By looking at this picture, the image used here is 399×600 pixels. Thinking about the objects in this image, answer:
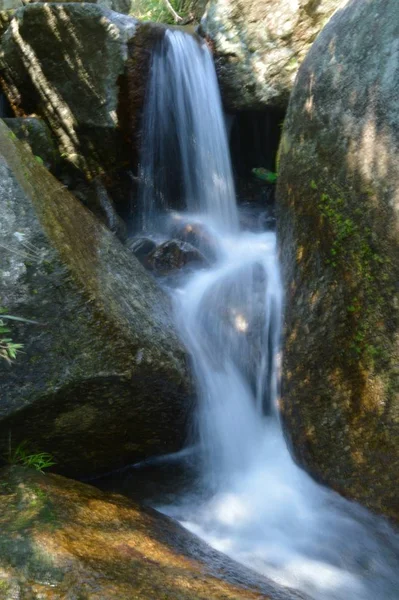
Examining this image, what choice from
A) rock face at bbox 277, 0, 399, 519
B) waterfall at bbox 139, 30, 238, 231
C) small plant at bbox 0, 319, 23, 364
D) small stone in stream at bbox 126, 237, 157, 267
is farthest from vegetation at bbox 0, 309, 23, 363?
waterfall at bbox 139, 30, 238, 231

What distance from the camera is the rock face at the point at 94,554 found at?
1752 mm

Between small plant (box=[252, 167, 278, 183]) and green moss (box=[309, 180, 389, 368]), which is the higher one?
small plant (box=[252, 167, 278, 183])

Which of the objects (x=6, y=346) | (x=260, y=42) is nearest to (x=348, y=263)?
(x=6, y=346)

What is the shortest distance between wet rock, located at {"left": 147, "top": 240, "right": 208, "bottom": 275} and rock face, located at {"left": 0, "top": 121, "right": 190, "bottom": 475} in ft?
5.98

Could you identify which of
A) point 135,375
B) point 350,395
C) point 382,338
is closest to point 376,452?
point 350,395

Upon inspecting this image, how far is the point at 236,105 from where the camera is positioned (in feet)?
23.7

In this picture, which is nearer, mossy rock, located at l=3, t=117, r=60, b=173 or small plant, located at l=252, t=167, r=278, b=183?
mossy rock, located at l=3, t=117, r=60, b=173

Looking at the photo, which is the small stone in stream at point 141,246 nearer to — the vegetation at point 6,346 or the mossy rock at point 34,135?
the mossy rock at point 34,135

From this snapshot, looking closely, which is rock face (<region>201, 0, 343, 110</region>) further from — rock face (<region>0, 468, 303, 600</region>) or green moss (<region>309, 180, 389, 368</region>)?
rock face (<region>0, 468, 303, 600</region>)

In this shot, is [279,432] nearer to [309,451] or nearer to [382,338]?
[309,451]

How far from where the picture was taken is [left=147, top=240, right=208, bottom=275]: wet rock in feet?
17.7

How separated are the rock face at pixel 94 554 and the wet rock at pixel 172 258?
3.04 metres

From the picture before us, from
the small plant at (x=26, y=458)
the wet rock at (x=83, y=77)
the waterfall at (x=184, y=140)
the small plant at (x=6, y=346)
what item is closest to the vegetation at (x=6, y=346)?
the small plant at (x=6, y=346)

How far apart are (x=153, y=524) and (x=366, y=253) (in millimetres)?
1815
